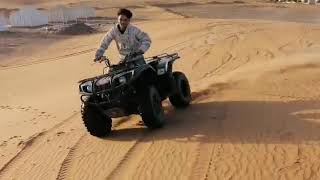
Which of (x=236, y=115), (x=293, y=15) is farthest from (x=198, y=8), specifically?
(x=236, y=115)

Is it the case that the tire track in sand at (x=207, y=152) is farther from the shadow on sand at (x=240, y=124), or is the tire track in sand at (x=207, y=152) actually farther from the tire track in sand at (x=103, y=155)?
the tire track in sand at (x=103, y=155)

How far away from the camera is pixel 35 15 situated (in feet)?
110

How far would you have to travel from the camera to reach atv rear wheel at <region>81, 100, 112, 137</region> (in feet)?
30.6

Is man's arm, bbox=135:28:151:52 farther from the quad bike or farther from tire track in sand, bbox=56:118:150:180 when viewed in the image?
tire track in sand, bbox=56:118:150:180

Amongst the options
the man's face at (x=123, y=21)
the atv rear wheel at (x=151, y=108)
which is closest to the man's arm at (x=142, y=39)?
the man's face at (x=123, y=21)

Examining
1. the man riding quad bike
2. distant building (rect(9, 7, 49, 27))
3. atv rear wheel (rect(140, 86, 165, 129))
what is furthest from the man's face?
distant building (rect(9, 7, 49, 27))

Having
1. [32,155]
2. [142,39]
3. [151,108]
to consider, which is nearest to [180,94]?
[142,39]

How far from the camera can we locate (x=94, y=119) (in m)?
9.33

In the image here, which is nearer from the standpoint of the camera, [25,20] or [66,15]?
[25,20]

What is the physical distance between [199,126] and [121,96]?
1.28 metres

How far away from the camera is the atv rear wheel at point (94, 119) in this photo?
933 cm

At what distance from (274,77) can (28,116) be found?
4.94 metres

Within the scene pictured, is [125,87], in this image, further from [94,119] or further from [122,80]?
[94,119]

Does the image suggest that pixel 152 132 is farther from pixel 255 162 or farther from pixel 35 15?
pixel 35 15
